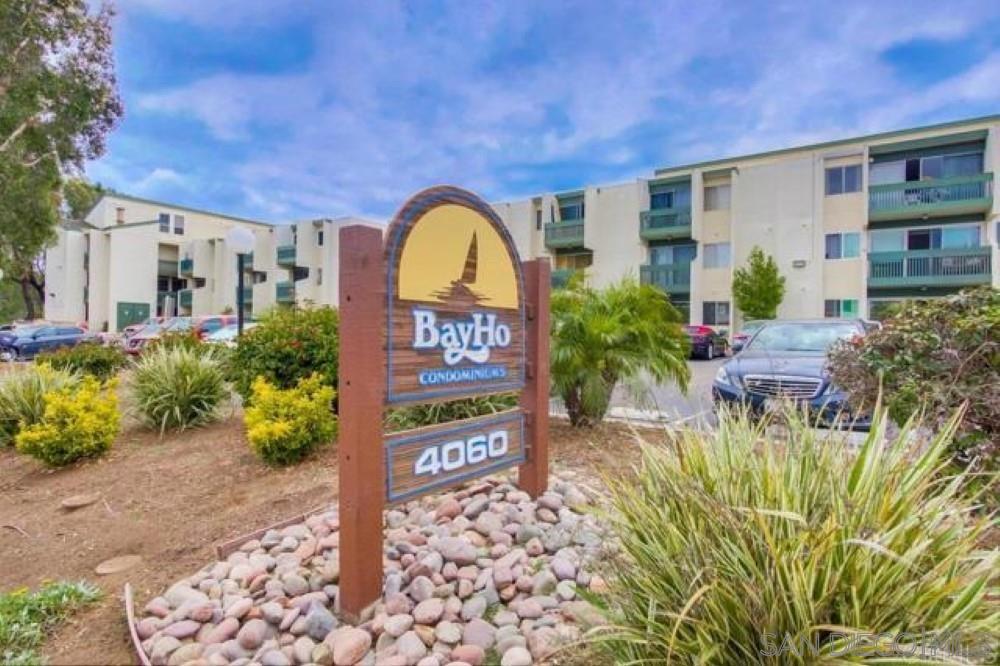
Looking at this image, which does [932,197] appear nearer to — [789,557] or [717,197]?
[717,197]

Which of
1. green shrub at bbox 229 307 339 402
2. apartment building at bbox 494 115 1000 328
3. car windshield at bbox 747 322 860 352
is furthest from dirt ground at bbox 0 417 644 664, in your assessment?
apartment building at bbox 494 115 1000 328

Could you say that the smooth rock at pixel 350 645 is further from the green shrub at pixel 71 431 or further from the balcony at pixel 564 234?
the balcony at pixel 564 234

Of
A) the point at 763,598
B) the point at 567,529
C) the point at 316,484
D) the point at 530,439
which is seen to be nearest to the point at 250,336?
the point at 316,484

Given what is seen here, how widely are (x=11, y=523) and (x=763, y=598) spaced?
5.43 metres

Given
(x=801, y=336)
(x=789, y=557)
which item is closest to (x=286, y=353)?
(x=789, y=557)

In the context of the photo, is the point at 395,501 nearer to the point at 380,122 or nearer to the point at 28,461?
the point at 28,461

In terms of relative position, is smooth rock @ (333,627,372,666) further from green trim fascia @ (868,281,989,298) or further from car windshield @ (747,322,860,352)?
green trim fascia @ (868,281,989,298)

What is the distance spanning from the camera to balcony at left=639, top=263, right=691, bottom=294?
26594 mm

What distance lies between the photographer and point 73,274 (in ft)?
132

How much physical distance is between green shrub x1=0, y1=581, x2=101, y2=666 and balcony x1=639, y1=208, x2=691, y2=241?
87.5 ft

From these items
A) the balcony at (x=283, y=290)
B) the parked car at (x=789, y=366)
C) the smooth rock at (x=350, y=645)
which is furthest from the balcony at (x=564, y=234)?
the smooth rock at (x=350, y=645)

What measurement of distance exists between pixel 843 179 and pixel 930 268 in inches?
202

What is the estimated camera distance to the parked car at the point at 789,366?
591 cm

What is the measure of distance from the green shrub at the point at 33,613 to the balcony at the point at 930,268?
27.2 metres
